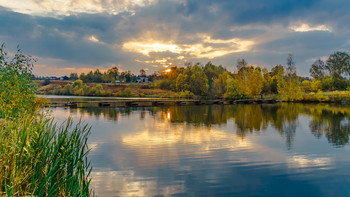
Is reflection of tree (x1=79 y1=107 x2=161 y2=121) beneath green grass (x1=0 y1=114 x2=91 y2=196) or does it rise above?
beneath

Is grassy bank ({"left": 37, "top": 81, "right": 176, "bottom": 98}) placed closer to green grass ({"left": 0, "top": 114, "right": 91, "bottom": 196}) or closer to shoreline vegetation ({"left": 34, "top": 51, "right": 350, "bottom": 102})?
shoreline vegetation ({"left": 34, "top": 51, "right": 350, "bottom": 102})

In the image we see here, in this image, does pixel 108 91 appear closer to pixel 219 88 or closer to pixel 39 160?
pixel 219 88

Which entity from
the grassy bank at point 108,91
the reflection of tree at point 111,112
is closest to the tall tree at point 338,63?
the grassy bank at point 108,91

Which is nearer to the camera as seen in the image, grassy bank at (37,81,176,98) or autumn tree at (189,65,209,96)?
autumn tree at (189,65,209,96)

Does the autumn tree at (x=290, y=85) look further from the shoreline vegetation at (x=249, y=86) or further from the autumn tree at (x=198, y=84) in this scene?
the autumn tree at (x=198, y=84)

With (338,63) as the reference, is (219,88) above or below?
below

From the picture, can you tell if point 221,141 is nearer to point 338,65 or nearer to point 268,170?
point 268,170

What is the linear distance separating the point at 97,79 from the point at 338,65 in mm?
167018

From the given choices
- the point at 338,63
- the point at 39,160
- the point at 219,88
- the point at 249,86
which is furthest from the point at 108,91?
the point at 39,160

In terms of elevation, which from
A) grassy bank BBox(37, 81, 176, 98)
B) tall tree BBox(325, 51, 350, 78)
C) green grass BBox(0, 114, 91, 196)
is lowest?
green grass BBox(0, 114, 91, 196)

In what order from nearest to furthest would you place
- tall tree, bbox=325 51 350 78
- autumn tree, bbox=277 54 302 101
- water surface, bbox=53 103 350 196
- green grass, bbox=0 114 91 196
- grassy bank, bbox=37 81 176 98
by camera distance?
green grass, bbox=0 114 91 196
water surface, bbox=53 103 350 196
autumn tree, bbox=277 54 302 101
tall tree, bbox=325 51 350 78
grassy bank, bbox=37 81 176 98

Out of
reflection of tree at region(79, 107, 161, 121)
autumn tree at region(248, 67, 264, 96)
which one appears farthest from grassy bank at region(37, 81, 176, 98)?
reflection of tree at region(79, 107, 161, 121)

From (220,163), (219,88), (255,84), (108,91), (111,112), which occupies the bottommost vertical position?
(220,163)

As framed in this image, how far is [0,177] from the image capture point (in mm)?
6418
